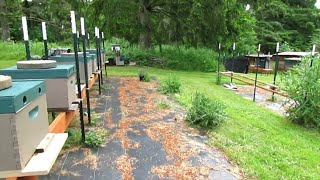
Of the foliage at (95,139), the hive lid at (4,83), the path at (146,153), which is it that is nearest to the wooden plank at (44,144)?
the hive lid at (4,83)

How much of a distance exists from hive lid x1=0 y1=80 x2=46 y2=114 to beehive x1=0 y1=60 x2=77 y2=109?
89cm

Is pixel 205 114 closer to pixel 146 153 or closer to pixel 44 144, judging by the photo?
pixel 146 153

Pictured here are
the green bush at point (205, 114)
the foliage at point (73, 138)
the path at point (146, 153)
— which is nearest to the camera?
the path at point (146, 153)

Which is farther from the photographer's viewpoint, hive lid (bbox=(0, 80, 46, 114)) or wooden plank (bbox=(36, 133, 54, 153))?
wooden plank (bbox=(36, 133, 54, 153))

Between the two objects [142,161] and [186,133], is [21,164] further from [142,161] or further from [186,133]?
[186,133]

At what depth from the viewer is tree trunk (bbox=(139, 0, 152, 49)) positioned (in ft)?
47.1

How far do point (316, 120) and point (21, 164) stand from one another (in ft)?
19.1

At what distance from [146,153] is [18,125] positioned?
219 cm

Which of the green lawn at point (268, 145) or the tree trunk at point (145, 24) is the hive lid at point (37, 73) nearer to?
the green lawn at point (268, 145)

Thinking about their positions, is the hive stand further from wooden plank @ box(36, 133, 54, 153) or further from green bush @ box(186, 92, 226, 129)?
green bush @ box(186, 92, 226, 129)

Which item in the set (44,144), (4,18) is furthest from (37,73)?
(4,18)

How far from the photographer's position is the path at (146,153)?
3115 mm

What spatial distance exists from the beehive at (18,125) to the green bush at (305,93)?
5.46 metres

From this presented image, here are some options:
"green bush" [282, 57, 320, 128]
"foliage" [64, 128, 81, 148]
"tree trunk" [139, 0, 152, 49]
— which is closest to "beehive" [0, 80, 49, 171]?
"foliage" [64, 128, 81, 148]
